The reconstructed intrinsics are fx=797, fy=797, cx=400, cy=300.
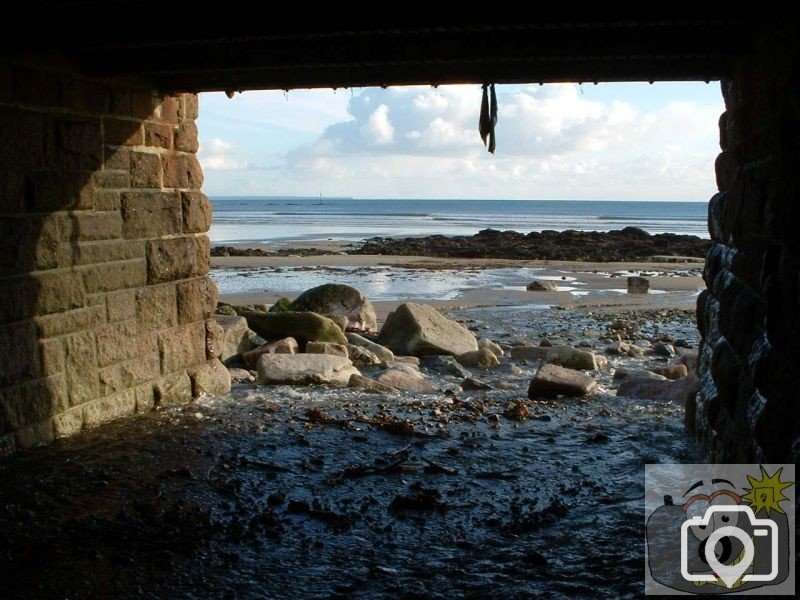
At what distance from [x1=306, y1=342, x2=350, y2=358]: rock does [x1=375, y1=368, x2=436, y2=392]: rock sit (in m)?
0.88

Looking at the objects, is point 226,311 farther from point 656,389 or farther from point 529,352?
point 656,389

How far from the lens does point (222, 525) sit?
4266mm

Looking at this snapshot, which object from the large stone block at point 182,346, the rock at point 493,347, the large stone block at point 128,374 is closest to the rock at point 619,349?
the rock at point 493,347

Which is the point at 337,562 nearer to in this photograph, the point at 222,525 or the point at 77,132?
the point at 222,525

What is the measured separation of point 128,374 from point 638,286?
14159mm

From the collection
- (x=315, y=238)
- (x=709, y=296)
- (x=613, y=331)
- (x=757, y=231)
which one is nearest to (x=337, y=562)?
(x=757, y=231)

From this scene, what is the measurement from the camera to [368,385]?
25.7ft

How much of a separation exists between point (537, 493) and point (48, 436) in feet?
11.1

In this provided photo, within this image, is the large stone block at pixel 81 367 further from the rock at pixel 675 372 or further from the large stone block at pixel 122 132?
the rock at pixel 675 372

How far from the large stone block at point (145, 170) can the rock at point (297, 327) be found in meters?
3.60

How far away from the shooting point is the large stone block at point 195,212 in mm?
7117

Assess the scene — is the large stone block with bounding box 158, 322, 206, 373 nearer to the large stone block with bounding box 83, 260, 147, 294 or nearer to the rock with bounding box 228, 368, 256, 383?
the large stone block with bounding box 83, 260, 147, 294

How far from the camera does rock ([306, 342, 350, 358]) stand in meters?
9.12

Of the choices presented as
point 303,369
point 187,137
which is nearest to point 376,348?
point 303,369
